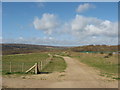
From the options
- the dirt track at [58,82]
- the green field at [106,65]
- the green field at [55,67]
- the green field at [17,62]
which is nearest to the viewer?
the dirt track at [58,82]

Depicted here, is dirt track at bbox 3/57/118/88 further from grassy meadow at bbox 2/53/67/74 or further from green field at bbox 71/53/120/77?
grassy meadow at bbox 2/53/67/74

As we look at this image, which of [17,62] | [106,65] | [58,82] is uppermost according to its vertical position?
[58,82]

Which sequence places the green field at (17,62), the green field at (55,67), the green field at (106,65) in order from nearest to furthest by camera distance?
the green field at (106,65) → the green field at (55,67) → the green field at (17,62)

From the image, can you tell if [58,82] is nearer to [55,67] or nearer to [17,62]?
[55,67]

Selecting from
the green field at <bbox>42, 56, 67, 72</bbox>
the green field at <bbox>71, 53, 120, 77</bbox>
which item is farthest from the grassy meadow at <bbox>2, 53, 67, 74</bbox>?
the green field at <bbox>71, 53, 120, 77</bbox>

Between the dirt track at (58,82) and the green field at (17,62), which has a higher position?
the dirt track at (58,82)

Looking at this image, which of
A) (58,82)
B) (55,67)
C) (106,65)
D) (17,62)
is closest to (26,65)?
(55,67)

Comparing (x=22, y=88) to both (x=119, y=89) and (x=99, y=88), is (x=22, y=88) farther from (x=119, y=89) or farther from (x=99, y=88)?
(x=119, y=89)

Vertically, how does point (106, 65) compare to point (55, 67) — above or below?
below

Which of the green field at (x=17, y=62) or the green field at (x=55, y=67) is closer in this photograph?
the green field at (x=55, y=67)

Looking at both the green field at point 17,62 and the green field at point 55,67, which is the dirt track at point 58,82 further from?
the green field at point 17,62

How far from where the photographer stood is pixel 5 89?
10516 millimetres

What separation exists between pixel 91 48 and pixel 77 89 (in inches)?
6327

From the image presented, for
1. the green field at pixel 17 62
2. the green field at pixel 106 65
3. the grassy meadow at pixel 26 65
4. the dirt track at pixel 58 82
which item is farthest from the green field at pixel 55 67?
the dirt track at pixel 58 82
